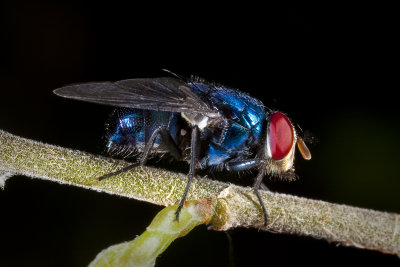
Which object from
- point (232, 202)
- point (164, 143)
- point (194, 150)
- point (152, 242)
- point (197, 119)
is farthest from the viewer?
point (197, 119)

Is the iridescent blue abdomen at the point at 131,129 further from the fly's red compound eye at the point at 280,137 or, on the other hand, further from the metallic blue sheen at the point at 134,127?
the fly's red compound eye at the point at 280,137

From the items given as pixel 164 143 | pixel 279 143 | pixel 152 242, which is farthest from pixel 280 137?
pixel 152 242

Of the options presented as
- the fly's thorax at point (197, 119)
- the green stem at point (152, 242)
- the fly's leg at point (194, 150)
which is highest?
the fly's thorax at point (197, 119)

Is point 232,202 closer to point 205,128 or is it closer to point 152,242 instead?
point 152,242

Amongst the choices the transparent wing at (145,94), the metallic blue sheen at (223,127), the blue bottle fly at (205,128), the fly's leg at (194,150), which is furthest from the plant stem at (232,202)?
the metallic blue sheen at (223,127)

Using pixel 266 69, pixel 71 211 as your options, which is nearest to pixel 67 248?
pixel 71 211

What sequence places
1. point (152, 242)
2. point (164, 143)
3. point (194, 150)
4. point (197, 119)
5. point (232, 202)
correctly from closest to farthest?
point (152, 242) < point (232, 202) < point (194, 150) < point (164, 143) < point (197, 119)

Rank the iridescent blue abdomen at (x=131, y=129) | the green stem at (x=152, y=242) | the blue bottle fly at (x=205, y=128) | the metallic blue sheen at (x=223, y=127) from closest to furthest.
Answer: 1. the green stem at (x=152, y=242)
2. the blue bottle fly at (x=205, y=128)
3. the iridescent blue abdomen at (x=131, y=129)
4. the metallic blue sheen at (x=223, y=127)
